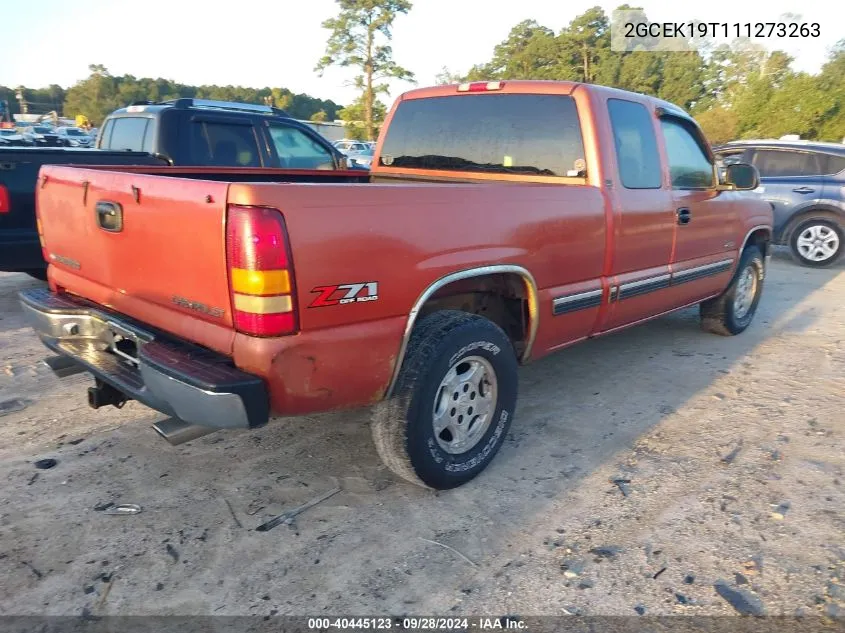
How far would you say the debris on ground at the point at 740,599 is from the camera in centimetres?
219

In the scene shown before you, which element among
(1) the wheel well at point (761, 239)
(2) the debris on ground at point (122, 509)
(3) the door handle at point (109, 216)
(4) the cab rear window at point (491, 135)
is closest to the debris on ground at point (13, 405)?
(2) the debris on ground at point (122, 509)

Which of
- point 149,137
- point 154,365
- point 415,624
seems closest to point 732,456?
point 415,624

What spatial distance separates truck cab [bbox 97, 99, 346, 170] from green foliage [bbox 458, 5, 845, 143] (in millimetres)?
25920

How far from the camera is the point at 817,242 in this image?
937 cm

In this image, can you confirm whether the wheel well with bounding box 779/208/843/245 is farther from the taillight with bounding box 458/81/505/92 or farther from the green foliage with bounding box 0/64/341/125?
the green foliage with bounding box 0/64/341/125

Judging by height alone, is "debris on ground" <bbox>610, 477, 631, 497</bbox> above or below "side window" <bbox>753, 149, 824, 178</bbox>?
below

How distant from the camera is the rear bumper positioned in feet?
6.93

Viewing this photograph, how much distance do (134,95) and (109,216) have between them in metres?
89.8

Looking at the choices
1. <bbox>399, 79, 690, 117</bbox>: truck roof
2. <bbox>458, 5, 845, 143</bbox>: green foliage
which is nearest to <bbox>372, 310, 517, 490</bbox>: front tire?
<bbox>399, 79, 690, 117</bbox>: truck roof

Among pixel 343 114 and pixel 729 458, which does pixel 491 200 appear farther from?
pixel 343 114

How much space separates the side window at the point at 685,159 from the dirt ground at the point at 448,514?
4.99ft

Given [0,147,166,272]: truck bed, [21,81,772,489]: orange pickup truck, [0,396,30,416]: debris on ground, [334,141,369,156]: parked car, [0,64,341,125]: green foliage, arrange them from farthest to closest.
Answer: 1. [0,64,341,125]: green foliage
2. [334,141,369,156]: parked car
3. [0,147,166,272]: truck bed
4. [0,396,30,416]: debris on ground
5. [21,81,772,489]: orange pickup truck

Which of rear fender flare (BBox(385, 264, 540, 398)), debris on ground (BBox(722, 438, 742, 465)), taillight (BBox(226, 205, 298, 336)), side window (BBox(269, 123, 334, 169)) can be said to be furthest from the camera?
side window (BBox(269, 123, 334, 169))

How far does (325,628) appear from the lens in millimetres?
2066
